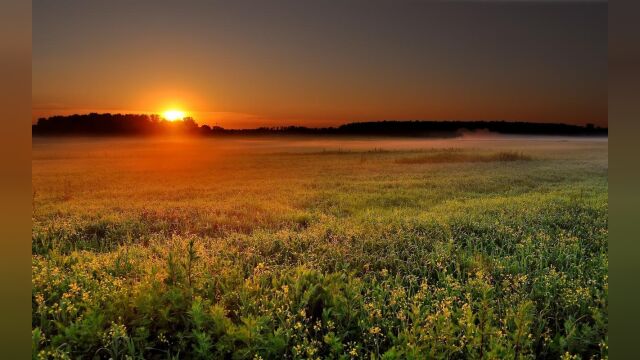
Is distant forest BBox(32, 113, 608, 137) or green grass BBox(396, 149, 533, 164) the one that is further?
green grass BBox(396, 149, 533, 164)

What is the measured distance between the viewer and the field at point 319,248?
346 cm

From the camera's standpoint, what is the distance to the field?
346 centimetres

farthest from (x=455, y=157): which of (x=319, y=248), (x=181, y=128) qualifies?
(x=181, y=128)

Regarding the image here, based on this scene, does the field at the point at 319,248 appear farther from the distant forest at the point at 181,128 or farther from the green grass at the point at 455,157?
the distant forest at the point at 181,128

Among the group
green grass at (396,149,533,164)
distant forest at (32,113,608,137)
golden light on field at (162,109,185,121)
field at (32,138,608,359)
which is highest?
golden light on field at (162,109,185,121)

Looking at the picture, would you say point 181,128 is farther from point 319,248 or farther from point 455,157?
point 455,157

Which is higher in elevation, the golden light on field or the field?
the golden light on field

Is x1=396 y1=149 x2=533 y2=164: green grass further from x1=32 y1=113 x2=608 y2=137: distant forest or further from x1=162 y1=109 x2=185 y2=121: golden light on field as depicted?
x1=162 y1=109 x2=185 y2=121: golden light on field

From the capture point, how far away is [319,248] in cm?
457

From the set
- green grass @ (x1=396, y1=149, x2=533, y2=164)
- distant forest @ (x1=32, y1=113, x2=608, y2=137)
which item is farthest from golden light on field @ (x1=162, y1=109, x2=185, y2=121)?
green grass @ (x1=396, y1=149, x2=533, y2=164)

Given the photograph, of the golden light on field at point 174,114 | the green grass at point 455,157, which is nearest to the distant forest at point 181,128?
the golden light on field at point 174,114

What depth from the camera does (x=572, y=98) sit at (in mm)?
5949

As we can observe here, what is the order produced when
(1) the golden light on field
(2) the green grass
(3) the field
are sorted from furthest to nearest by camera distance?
1. (2) the green grass
2. (1) the golden light on field
3. (3) the field
